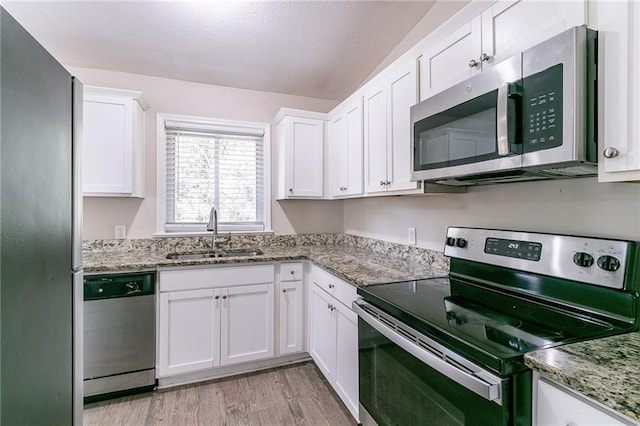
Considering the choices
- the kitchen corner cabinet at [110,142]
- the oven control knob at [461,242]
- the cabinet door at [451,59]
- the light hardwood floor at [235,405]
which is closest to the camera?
the cabinet door at [451,59]

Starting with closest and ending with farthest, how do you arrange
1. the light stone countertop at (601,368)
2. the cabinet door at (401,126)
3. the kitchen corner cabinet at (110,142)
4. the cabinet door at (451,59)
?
the light stone countertop at (601,368) → the cabinet door at (451,59) → the cabinet door at (401,126) → the kitchen corner cabinet at (110,142)

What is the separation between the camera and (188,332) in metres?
2.20

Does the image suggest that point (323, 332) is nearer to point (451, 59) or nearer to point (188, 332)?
point (188, 332)

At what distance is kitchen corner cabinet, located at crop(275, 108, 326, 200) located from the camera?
9.07ft

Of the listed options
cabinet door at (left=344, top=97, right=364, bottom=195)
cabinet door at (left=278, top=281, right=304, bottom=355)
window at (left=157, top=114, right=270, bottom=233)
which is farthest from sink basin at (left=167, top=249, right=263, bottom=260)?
cabinet door at (left=344, top=97, right=364, bottom=195)

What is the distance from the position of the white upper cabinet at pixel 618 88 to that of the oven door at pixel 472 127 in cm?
21

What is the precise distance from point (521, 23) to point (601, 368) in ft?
3.66

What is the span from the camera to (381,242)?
2.49 meters

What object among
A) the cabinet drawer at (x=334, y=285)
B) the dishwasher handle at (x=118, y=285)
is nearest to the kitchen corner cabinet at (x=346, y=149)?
the cabinet drawer at (x=334, y=285)

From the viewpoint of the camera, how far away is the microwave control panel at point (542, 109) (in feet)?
3.05

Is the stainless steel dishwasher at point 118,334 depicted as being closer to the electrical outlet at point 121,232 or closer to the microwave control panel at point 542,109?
the electrical outlet at point 121,232

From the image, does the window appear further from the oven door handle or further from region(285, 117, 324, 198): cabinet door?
the oven door handle

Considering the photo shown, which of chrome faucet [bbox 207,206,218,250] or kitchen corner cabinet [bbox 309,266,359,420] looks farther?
chrome faucet [bbox 207,206,218,250]

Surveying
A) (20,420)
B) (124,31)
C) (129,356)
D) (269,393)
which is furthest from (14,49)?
(269,393)
